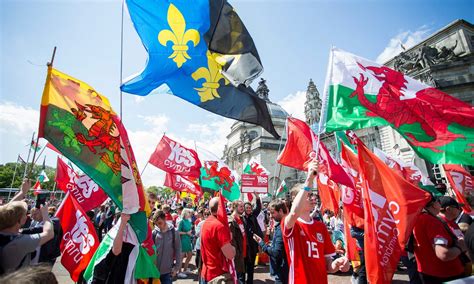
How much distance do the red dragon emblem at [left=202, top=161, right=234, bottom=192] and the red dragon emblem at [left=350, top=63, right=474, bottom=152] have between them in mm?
8426

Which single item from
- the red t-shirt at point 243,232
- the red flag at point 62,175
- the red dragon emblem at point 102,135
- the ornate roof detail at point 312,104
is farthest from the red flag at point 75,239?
the ornate roof detail at point 312,104

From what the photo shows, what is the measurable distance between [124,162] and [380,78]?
4.44 meters

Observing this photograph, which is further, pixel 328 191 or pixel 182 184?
pixel 182 184

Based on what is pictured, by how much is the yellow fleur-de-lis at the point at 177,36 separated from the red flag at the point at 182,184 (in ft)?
26.5

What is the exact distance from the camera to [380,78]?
445cm

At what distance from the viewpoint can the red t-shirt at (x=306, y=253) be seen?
316 cm

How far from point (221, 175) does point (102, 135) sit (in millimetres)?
8666

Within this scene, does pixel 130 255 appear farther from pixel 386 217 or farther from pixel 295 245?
pixel 386 217

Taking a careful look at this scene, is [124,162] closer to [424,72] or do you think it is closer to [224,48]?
[224,48]

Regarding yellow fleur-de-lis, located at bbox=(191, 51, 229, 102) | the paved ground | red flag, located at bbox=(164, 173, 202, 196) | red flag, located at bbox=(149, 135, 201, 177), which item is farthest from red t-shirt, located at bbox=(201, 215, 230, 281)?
red flag, located at bbox=(164, 173, 202, 196)

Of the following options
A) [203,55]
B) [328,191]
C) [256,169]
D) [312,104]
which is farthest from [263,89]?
[203,55]

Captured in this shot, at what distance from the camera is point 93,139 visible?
3.50 metres

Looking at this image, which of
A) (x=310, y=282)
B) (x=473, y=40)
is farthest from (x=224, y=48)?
(x=473, y=40)

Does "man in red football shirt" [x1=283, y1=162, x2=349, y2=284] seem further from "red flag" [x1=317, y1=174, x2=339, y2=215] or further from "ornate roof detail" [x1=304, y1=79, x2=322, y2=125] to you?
"ornate roof detail" [x1=304, y1=79, x2=322, y2=125]
